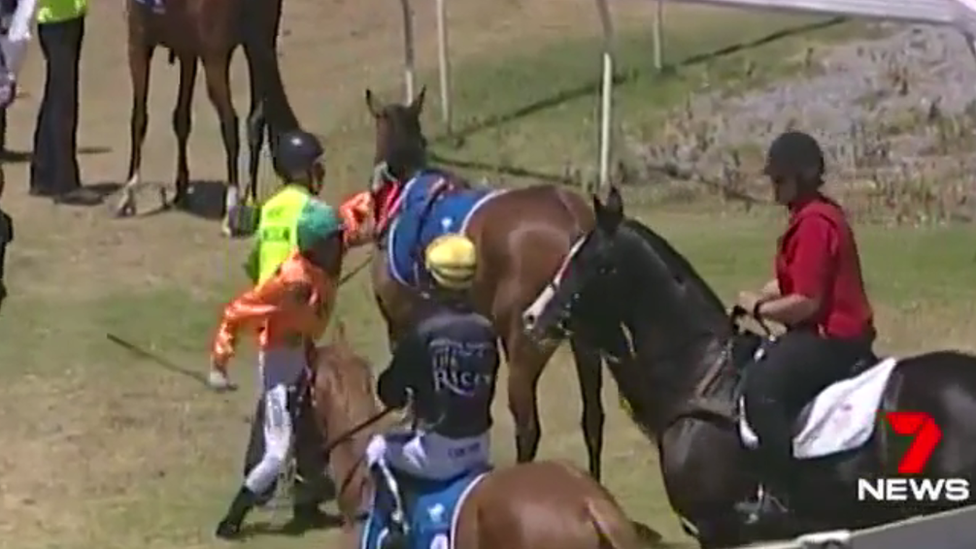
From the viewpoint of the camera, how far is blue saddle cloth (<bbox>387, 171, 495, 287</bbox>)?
1155cm

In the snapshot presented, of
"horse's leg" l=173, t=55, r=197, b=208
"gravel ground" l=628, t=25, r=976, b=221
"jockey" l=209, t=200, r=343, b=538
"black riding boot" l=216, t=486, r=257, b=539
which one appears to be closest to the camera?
"jockey" l=209, t=200, r=343, b=538

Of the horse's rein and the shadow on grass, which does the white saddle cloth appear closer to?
the horse's rein

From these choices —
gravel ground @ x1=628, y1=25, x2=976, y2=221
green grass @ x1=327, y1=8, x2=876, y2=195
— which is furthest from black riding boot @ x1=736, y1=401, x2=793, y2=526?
green grass @ x1=327, y1=8, x2=876, y2=195

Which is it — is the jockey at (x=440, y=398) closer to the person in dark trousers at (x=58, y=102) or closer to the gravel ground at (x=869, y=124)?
the gravel ground at (x=869, y=124)

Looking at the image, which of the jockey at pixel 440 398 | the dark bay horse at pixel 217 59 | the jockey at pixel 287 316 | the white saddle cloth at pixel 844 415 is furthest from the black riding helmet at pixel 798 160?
the dark bay horse at pixel 217 59

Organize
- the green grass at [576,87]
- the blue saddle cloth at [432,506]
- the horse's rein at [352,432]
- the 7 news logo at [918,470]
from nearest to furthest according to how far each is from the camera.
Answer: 1. the blue saddle cloth at [432,506]
2. the 7 news logo at [918,470]
3. the horse's rein at [352,432]
4. the green grass at [576,87]

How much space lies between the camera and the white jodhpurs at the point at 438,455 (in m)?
7.88

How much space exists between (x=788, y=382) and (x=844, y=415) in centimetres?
24

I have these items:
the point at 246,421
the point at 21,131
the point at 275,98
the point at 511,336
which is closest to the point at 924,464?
the point at 511,336

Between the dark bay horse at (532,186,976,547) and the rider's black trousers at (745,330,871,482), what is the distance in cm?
7

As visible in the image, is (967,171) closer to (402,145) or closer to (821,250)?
(402,145)

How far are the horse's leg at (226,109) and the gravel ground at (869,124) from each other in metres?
3.40

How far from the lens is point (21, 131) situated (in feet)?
68.8

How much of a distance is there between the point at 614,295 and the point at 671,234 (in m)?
7.53
